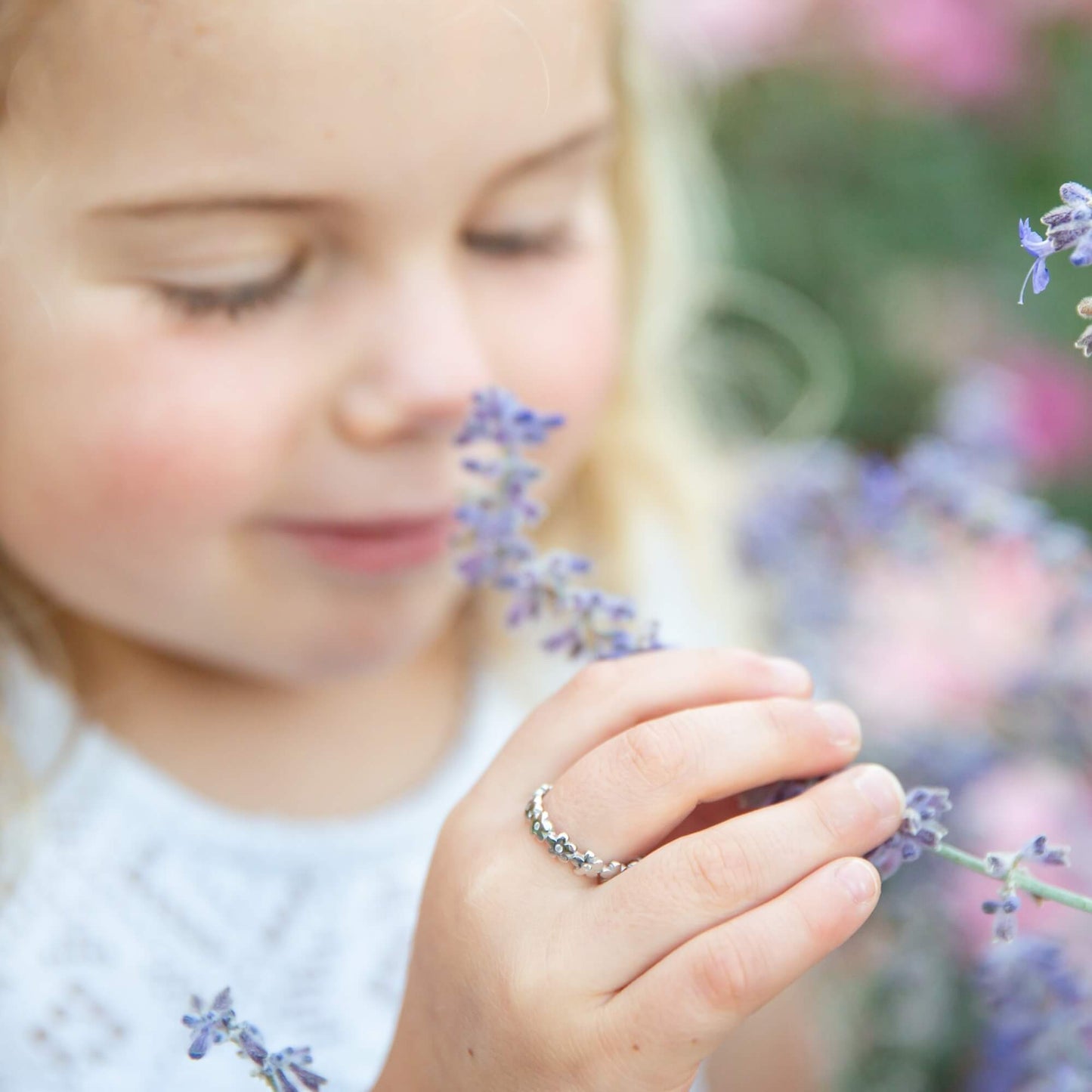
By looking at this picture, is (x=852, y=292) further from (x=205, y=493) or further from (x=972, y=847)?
(x=205, y=493)

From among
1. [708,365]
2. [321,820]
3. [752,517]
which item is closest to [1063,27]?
[708,365]

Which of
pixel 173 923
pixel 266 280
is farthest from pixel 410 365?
pixel 173 923

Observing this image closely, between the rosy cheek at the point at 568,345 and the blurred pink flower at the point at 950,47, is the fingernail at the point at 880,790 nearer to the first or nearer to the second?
the rosy cheek at the point at 568,345

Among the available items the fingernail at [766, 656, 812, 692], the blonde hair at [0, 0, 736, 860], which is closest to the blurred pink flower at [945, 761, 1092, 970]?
the fingernail at [766, 656, 812, 692]

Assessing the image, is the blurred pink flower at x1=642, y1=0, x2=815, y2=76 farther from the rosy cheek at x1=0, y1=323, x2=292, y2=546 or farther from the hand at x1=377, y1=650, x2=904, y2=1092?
the hand at x1=377, y1=650, x2=904, y2=1092

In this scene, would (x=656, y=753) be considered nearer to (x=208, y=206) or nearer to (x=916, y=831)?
(x=916, y=831)

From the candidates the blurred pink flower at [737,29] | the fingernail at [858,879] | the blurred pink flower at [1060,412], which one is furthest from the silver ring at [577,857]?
the blurred pink flower at [737,29]
